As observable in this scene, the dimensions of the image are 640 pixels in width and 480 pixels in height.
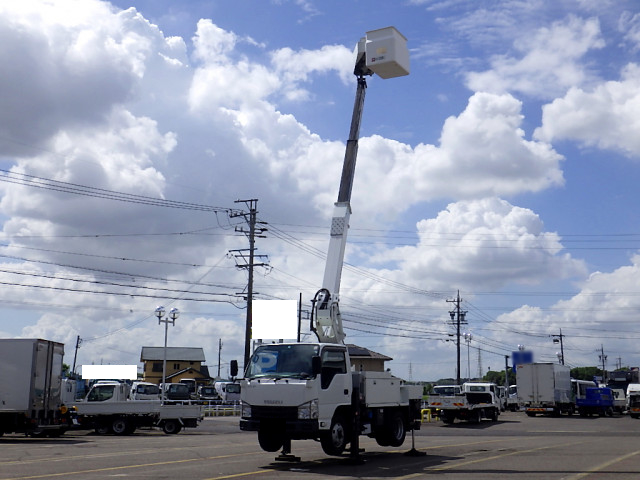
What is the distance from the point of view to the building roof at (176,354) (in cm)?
11044

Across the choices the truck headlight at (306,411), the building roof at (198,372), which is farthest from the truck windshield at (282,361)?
the building roof at (198,372)

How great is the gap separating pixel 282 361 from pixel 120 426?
1475 cm

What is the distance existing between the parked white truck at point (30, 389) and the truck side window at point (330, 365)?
42.6 ft

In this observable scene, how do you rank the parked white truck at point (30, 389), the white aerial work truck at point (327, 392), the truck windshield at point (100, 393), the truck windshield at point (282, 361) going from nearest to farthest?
the white aerial work truck at point (327, 392) < the truck windshield at point (282, 361) < the parked white truck at point (30, 389) < the truck windshield at point (100, 393)

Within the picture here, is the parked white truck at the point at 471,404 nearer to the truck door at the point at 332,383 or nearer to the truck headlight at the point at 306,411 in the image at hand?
the truck door at the point at 332,383

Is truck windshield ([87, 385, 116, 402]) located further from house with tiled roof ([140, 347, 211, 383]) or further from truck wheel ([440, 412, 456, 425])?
house with tiled roof ([140, 347, 211, 383])

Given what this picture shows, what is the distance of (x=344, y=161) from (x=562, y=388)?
114ft

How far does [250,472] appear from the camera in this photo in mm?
14047

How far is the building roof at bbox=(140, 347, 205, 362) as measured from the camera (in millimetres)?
110438

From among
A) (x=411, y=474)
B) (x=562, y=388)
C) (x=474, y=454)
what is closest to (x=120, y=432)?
(x=474, y=454)

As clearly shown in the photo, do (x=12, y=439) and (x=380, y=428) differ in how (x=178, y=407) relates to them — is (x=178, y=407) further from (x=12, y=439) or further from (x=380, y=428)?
(x=380, y=428)

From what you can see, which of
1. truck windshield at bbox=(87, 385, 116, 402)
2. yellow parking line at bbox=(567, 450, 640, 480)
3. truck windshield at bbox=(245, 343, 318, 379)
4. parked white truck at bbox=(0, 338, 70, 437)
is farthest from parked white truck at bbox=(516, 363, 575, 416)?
truck windshield at bbox=(245, 343, 318, 379)

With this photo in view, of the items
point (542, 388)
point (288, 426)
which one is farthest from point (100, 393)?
point (542, 388)

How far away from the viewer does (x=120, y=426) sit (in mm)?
28250
